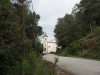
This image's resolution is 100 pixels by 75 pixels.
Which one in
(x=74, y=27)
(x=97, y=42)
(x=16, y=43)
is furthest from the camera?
(x=74, y=27)

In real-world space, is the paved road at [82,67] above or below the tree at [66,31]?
below

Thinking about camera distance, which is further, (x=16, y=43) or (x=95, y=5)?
(x=95, y=5)

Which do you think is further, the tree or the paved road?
the tree

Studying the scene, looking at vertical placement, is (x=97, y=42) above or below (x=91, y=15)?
below

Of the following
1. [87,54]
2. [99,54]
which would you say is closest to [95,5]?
[87,54]

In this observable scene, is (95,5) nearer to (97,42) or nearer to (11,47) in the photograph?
(97,42)

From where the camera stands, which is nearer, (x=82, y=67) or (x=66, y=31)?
(x=82, y=67)

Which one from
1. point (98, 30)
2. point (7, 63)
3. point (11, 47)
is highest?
point (98, 30)

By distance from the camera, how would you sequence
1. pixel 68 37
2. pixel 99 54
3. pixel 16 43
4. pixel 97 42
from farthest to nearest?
pixel 68 37, pixel 97 42, pixel 99 54, pixel 16 43

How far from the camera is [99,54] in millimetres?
28406

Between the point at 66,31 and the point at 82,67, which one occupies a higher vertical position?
the point at 66,31

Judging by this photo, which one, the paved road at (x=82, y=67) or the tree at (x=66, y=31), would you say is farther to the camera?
the tree at (x=66, y=31)

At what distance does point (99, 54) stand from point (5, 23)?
21779mm

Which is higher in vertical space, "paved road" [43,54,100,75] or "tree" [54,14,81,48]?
"tree" [54,14,81,48]
